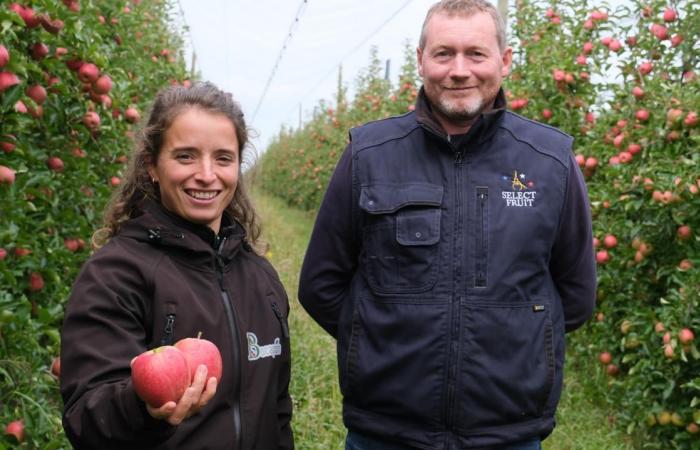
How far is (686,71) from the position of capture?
171 inches

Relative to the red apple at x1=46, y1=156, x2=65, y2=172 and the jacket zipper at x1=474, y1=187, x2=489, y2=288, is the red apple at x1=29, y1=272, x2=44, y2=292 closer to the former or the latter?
the red apple at x1=46, y1=156, x2=65, y2=172

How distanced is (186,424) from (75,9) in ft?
5.75

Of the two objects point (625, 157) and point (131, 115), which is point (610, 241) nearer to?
point (625, 157)

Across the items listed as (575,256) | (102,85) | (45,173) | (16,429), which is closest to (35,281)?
(45,173)

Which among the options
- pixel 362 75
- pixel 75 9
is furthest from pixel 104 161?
pixel 362 75

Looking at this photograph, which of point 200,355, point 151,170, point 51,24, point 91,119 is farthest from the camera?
point 91,119

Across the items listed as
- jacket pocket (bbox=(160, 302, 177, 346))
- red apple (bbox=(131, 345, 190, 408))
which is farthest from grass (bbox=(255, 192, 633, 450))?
red apple (bbox=(131, 345, 190, 408))

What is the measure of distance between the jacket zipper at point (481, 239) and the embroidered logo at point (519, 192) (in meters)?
0.05

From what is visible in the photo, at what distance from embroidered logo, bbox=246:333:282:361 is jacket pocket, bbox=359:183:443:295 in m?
0.29

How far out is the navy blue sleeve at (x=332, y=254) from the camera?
2.06m

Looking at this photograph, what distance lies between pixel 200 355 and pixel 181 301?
20 centimetres

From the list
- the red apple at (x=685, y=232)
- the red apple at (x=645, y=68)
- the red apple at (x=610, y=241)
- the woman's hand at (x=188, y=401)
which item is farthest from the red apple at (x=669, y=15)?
the woman's hand at (x=188, y=401)

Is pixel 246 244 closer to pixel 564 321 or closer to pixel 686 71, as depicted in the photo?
pixel 564 321

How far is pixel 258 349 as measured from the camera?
5.75ft
